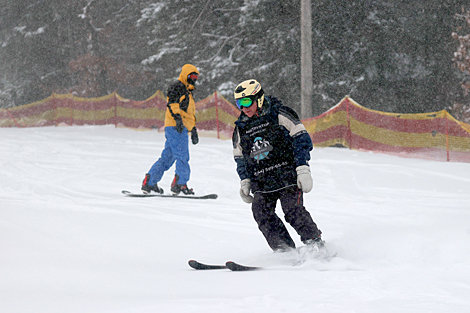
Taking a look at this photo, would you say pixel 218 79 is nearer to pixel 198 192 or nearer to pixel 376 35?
pixel 376 35

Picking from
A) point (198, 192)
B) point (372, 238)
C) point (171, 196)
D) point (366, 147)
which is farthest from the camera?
point (366, 147)

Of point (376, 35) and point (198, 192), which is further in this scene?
point (376, 35)

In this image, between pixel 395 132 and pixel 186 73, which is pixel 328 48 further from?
pixel 186 73

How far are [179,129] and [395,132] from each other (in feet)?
22.8

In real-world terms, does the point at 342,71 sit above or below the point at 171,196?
above

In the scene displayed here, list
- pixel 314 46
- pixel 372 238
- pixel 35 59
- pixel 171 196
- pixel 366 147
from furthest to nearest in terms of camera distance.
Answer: pixel 35 59, pixel 314 46, pixel 366 147, pixel 171 196, pixel 372 238

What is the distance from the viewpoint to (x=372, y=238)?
502cm

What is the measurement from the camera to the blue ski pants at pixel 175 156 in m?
8.09

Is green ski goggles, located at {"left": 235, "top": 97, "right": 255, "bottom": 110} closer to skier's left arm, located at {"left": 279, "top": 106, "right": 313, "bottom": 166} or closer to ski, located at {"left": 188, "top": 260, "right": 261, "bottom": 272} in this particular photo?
skier's left arm, located at {"left": 279, "top": 106, "right": 313, "bottom": 166}

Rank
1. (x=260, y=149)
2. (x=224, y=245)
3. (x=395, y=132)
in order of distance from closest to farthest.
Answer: (x=260, y=149) → (x=224, y=245) → (x=395, y=132)

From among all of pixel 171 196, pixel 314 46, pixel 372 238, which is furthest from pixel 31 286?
pixel 314 46

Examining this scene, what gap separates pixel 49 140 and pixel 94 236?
12.3 metres

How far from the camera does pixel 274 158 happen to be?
453 centimetres

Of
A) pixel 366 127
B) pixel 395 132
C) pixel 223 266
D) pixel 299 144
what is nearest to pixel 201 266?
pixel 223 266
